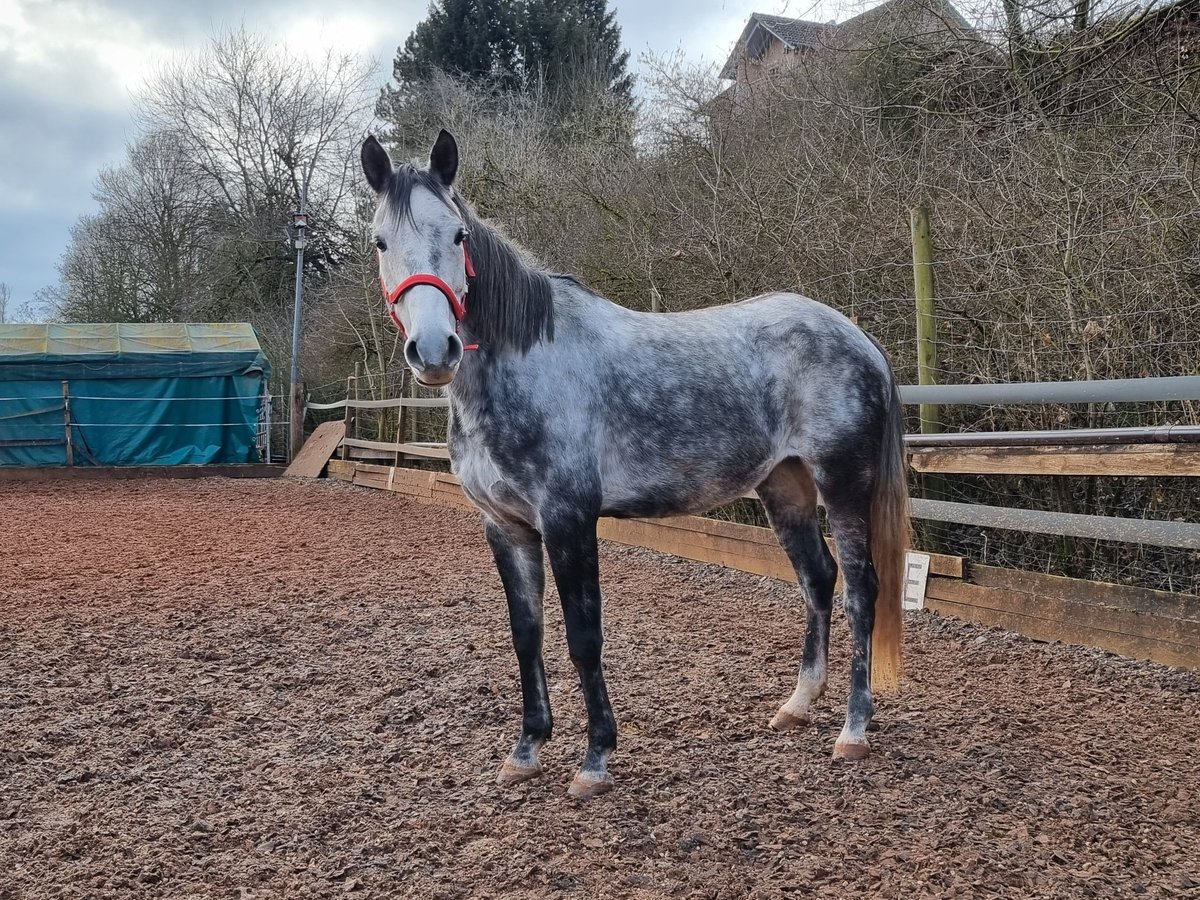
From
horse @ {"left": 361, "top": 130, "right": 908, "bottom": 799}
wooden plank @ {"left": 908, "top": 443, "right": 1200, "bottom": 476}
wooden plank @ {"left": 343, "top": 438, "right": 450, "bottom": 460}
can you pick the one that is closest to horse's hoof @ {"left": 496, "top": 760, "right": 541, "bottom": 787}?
horse @ {"left": 361, "top": 130, "right": 908, "bottom": 799}

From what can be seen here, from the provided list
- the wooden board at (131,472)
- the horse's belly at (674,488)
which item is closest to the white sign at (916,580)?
the horse's belly at (674,488)

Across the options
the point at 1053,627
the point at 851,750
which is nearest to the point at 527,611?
the point at 851,750

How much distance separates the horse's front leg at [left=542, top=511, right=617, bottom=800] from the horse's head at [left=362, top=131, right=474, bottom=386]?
58 centimetres

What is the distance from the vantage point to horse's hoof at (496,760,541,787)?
8.63ft

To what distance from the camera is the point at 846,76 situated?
8844mm

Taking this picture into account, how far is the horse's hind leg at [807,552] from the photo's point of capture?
3154 mm

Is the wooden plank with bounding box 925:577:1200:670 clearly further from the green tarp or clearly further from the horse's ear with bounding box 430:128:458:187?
the green tarp

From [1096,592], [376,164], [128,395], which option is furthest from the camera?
[128,395]

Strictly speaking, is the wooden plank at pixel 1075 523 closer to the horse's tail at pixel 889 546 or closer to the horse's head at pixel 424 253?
the horse's tail at pixel 889 546

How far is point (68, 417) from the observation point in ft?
46.0

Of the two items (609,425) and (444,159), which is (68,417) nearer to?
(444,159)

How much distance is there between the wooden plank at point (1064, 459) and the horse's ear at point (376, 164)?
3192mm

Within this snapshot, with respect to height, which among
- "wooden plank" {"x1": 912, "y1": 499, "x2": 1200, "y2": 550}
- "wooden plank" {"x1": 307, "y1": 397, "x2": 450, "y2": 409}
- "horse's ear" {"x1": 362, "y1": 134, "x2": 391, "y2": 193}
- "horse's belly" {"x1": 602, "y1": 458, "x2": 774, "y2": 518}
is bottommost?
"wooden plank" {"x1": 912, "y1": 499, "x2": 1200, "y2": 550}

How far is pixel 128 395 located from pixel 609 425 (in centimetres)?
1481
